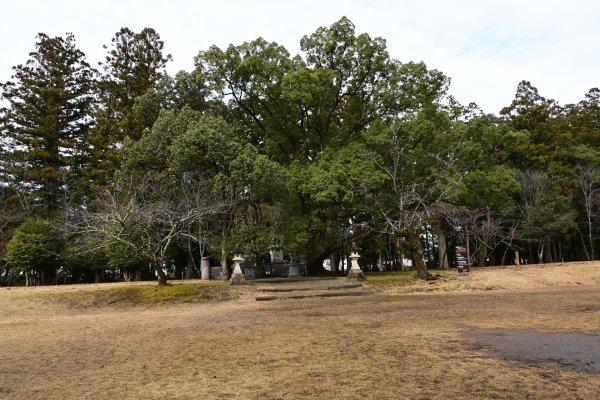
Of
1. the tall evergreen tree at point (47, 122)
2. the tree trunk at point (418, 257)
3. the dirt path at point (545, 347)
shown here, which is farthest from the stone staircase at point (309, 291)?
the tall evergreen tree at point (47, 122)

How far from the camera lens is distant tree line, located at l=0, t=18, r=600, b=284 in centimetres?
1920

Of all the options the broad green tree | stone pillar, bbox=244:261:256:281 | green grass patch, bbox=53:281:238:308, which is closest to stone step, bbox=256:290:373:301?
green grass patch, bbox=53:281:238:308

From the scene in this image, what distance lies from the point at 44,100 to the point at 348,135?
22796 mm

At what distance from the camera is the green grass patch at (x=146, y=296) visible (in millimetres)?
14914

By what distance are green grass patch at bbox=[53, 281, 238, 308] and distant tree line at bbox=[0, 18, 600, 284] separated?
117cm

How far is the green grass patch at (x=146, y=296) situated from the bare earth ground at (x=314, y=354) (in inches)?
150

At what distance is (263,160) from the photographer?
18656 millimetres

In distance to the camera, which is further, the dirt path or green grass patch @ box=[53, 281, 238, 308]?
green grass patch @ box=[53, 281, 238, 308]

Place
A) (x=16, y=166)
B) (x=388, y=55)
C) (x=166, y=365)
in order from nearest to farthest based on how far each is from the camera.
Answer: (x=166, y=365)
(x=388, y=55)
(x=16, y=166)

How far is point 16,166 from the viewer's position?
29.5 m

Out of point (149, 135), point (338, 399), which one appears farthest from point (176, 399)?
point (149, 135)

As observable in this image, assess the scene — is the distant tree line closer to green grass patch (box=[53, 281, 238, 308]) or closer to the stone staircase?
green grass patch (box=[53, 281, 238, 308])

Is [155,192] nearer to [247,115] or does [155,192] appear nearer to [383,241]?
[247,115]

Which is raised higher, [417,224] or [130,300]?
[417,224]
